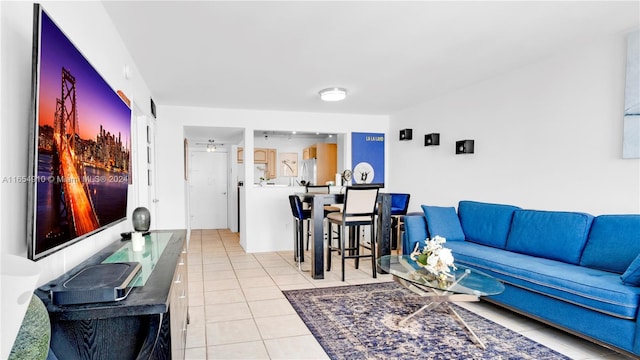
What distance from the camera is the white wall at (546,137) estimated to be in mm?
3195

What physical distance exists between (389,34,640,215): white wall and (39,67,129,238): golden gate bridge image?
4.01 m

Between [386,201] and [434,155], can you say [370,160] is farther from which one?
[386,201]

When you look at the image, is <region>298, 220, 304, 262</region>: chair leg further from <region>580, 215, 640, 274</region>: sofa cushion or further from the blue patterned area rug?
<region>580, 215, 640, 274</region>: sofa cushion

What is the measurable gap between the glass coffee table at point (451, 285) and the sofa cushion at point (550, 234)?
0.82 meters

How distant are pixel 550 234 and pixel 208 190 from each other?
24.6ft

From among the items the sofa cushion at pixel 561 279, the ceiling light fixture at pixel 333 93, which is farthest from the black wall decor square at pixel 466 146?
the ceiling light fixture at pixel 333 93

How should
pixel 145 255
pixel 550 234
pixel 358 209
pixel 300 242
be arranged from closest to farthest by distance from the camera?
pixel 145 255 < pixel 550 234 < pixel 358 209 < pixel 300 242

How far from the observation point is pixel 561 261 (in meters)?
3.22

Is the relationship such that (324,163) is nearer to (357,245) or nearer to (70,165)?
(357,245)

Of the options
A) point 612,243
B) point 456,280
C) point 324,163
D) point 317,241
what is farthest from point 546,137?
point 324,163

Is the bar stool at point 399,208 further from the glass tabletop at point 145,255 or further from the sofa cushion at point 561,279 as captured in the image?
the glass tabletop at point 145,255

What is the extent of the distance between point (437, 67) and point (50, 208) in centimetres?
377

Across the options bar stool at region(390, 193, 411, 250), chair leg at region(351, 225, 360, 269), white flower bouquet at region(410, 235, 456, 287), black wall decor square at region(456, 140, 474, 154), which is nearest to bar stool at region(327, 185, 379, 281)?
chair leg at region(351, 225, 360, 269)

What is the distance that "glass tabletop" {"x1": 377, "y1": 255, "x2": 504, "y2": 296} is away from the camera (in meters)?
2.65
